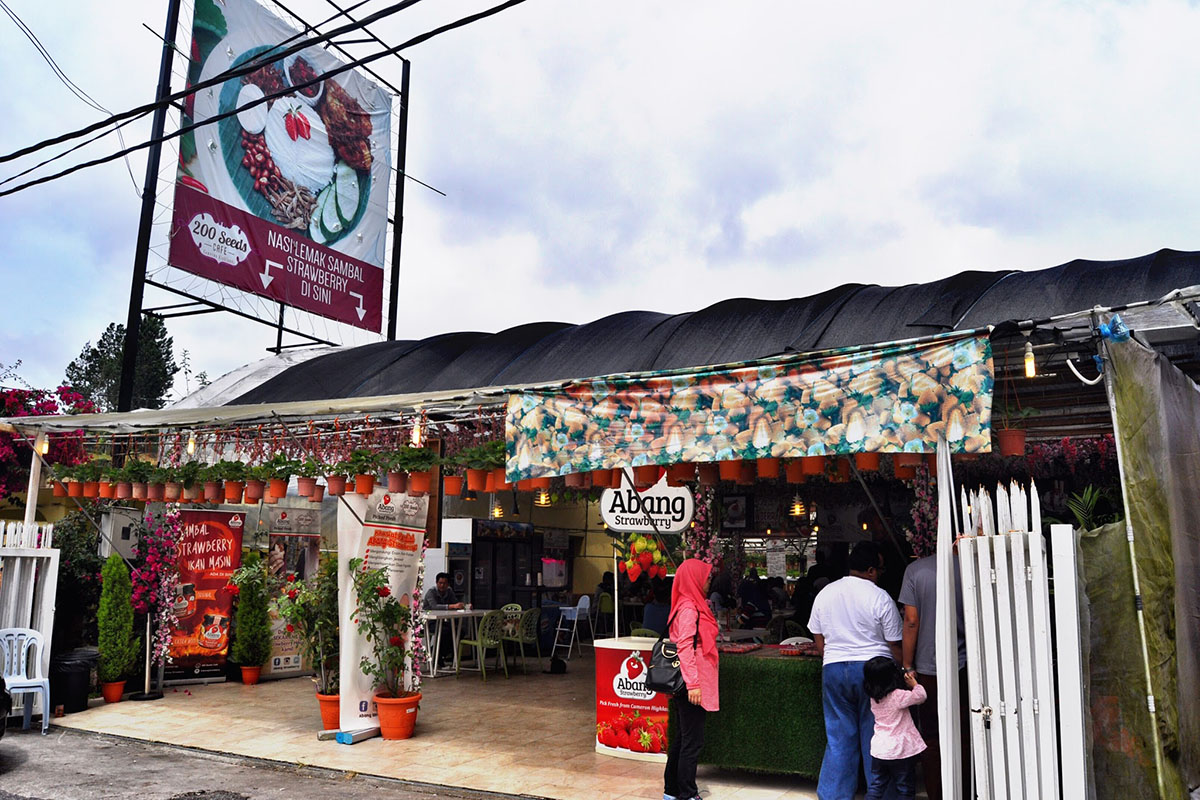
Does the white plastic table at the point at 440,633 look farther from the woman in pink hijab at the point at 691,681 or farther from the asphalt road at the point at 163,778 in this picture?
Answer: the woman in pink hijab at the point at 691,681

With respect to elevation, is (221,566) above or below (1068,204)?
below

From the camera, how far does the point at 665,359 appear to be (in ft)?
27.7

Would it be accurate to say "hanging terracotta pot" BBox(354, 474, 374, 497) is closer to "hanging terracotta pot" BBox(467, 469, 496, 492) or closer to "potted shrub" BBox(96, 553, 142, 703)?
"hanging terracotta pot" BBox(467, 469, 496, 492)

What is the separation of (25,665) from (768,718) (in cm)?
647

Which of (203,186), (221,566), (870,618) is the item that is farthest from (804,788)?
(203,186)

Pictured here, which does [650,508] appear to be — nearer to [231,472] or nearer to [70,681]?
[231,472]

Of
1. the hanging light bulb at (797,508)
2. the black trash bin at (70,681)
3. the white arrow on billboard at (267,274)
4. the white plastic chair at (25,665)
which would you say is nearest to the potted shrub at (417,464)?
the white plastic chair at (25,665)

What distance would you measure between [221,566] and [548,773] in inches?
235

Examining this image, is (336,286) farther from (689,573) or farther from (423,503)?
(689,573)

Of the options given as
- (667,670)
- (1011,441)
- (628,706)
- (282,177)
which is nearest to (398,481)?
(628,706)

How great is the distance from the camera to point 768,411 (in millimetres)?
5117

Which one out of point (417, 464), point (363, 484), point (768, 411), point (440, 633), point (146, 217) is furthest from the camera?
point (440, 633)

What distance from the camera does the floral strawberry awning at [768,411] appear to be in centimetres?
454

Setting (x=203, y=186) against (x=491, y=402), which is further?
(x=203, y=186)
